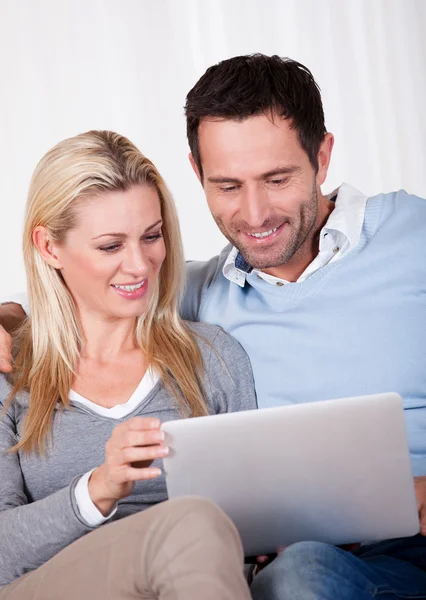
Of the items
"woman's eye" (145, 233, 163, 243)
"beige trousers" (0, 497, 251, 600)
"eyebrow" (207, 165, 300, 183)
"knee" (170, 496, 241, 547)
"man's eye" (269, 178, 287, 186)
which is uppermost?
"eyebrow" (207, 165, 300, 183)

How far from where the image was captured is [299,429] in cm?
160

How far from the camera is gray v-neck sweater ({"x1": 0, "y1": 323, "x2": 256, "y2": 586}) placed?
1845 mm

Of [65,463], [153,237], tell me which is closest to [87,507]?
[65,463]

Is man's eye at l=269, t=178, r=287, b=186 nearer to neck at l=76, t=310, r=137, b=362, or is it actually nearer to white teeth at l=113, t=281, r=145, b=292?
white teeth at l=113, t=281, r=145, b=292

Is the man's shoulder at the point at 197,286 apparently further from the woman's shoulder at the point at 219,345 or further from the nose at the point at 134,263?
the nose at the point at 134,263

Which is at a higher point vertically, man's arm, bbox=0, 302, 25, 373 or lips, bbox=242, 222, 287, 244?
lips, bbox=242, 222, 287, 244

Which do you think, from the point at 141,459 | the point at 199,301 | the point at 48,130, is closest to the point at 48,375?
the point at 199,301

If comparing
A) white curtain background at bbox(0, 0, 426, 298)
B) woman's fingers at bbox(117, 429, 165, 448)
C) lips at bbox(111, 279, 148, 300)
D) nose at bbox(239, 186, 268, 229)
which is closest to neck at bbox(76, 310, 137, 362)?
lips at bbox(111, 279, 148, 300)

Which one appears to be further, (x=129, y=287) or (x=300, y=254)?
(x=300, y=254)

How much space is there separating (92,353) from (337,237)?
26.7 inches

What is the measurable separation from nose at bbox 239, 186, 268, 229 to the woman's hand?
70 cm

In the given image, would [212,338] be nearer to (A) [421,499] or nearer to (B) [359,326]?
(B) [359,326]

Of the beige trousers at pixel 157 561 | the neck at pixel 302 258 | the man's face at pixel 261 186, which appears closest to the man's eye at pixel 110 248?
the man's face at pixel 261 186

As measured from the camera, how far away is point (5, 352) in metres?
2.19
